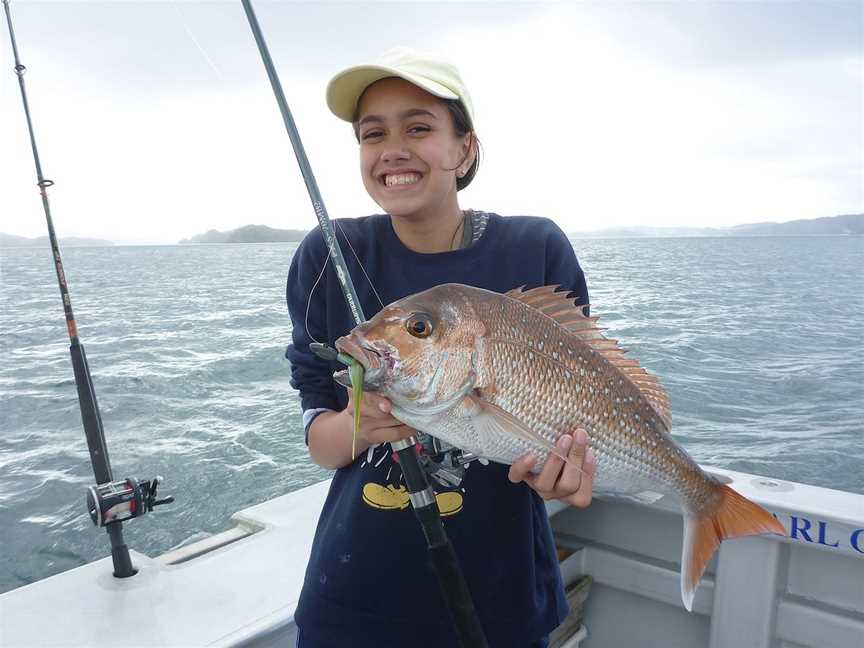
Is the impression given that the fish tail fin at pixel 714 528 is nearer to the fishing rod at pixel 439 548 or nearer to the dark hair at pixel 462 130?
the fishing rod at pixel 439 548

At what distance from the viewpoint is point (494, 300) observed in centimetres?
150

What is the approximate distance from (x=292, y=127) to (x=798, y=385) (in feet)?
30.4

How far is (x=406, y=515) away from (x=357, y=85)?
3.71 feet

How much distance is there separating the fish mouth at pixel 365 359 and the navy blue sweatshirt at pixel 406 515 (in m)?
0.35

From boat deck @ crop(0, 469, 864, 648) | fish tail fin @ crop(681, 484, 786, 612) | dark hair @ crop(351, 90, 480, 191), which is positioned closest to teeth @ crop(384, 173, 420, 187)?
dark hair @ crop(351, 90, 480, 191)

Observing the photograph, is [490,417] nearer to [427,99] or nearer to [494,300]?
[494,300]

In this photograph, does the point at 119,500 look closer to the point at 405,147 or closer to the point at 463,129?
the point at 405,147

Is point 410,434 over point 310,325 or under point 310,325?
under

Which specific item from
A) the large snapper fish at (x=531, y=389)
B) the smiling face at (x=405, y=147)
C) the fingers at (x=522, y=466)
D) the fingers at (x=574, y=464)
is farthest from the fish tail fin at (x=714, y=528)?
the smiling face at (x=405, y=147)

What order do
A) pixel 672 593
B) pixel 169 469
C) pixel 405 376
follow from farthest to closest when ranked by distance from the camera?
pixel 169 469
pixel 672 593
pixel 405 376

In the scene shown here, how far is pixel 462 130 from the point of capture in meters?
1.73

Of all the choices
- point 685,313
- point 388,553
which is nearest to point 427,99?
point 388,553

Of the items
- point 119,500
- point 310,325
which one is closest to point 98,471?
point 119,500

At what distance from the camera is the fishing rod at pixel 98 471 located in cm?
231
